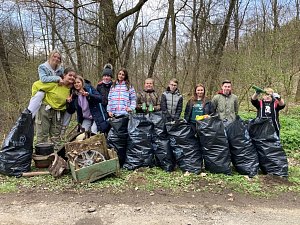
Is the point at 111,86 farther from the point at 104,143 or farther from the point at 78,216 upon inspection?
the point at 78,216

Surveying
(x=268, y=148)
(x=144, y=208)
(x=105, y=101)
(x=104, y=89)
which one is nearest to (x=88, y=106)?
(x=105, y=101)

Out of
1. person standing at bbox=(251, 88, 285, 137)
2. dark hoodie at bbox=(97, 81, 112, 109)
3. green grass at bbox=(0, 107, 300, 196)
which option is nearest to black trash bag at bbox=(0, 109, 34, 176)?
green grass at bbox=(0, 107, 300, 196)

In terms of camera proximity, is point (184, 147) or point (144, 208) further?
point (184, 147)

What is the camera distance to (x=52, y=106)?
4531 mm

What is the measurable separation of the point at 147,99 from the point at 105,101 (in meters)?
0.70

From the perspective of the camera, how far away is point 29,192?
354 centimetres

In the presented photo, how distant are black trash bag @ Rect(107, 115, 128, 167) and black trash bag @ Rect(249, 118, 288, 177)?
1915 mm

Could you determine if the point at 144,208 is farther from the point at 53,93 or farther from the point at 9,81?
the point at 9,81

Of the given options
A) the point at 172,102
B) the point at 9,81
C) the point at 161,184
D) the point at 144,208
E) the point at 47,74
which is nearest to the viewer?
the point at 144,208

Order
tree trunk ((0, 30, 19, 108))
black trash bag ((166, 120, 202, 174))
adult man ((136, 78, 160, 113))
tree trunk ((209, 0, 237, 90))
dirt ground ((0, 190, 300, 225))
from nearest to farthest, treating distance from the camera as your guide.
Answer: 1. dirt ground ((0, 190, 300, 225))
2. black trash bag ((166, 120, 202, 174))
3. adult man ((136, 78, 160, 113))
4. tree trunk ((0, 30, 19, 108))
5. tree trunk ((209, 0, 237, 90))

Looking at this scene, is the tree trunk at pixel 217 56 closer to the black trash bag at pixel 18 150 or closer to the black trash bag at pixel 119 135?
the black trash bag at pixel 119 135

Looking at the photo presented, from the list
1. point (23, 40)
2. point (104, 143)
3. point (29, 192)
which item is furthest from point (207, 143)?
point (23, 40)

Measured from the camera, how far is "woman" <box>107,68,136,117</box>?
14.8 ft

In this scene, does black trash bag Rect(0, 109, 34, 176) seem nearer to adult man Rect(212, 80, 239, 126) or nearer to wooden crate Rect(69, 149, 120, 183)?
wooden crate Rect(69, 149, 120, 183)
